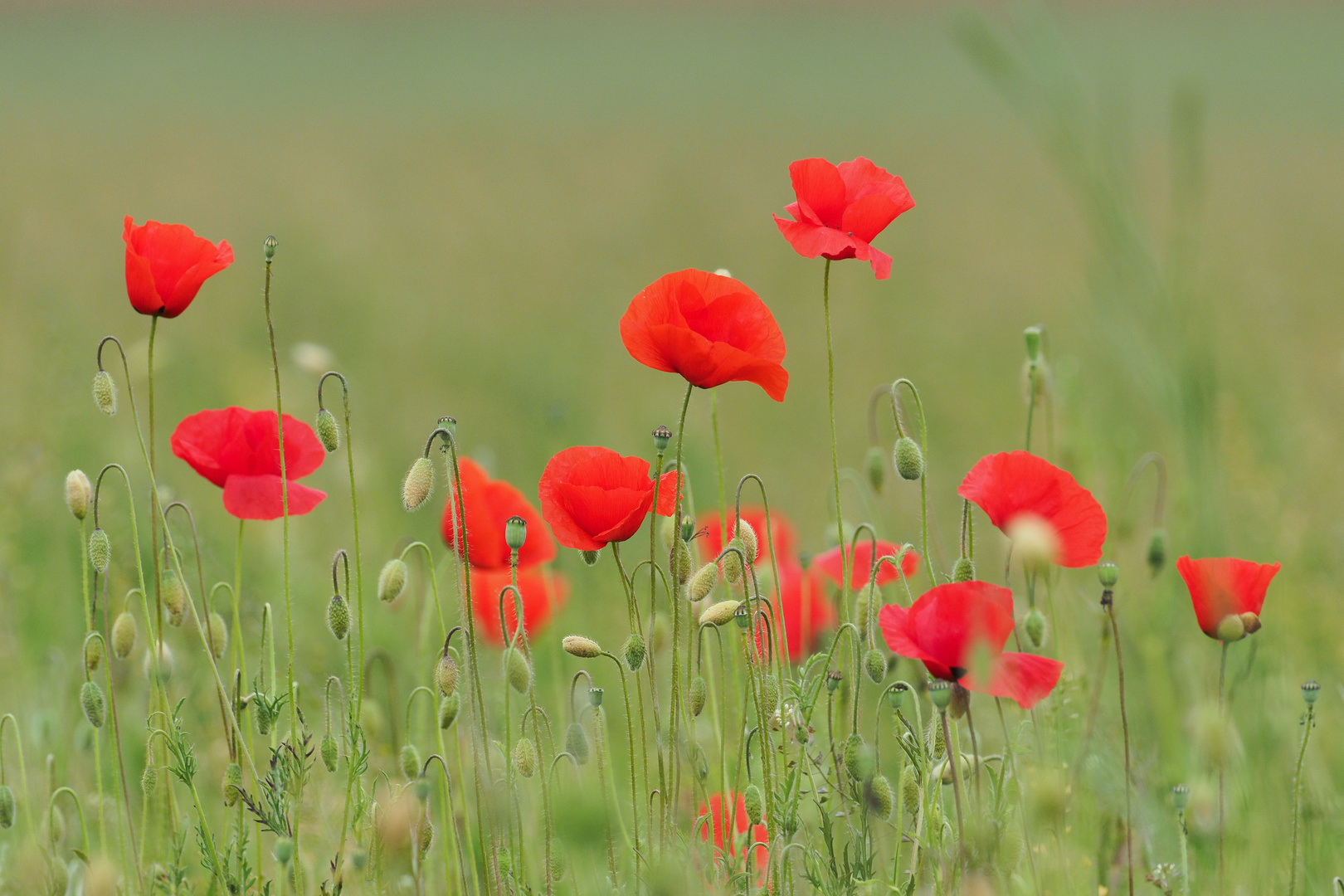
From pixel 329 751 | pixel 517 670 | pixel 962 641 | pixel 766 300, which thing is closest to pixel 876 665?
pixel 962 641

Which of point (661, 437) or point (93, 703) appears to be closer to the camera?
point (661, 437)

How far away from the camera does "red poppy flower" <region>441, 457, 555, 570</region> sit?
1649 mm

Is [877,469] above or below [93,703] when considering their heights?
above

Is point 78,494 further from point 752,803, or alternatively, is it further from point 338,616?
point 752,803

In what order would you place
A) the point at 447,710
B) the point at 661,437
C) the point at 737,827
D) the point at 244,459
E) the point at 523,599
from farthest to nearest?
the point at 523,599 < the point at 737,827 < the point at 244,459 < the point at 447,710 < the point at 661,437

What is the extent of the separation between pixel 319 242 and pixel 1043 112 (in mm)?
5918

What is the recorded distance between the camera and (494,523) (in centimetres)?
168

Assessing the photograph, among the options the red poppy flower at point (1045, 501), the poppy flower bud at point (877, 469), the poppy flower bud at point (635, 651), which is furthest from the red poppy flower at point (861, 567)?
the poppy flower bud at point (635, 651)

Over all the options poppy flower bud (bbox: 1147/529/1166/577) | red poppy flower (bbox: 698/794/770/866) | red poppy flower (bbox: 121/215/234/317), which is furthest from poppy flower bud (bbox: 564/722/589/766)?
poppy flower bud (bbox: 1147/529/1166/577)

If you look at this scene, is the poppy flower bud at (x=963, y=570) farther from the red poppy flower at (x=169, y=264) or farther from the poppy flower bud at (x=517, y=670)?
the red poppy flower at (x=169, y=264)

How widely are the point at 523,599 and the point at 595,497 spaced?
2.01 ft

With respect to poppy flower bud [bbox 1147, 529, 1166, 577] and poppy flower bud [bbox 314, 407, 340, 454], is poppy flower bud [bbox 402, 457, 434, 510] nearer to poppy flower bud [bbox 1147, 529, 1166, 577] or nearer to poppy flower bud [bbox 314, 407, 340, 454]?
poppy flower bud [bbox 314, 407, 340, 454]

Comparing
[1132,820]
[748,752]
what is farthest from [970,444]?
[748,752]

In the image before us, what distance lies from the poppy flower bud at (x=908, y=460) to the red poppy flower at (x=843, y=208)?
201 mm
